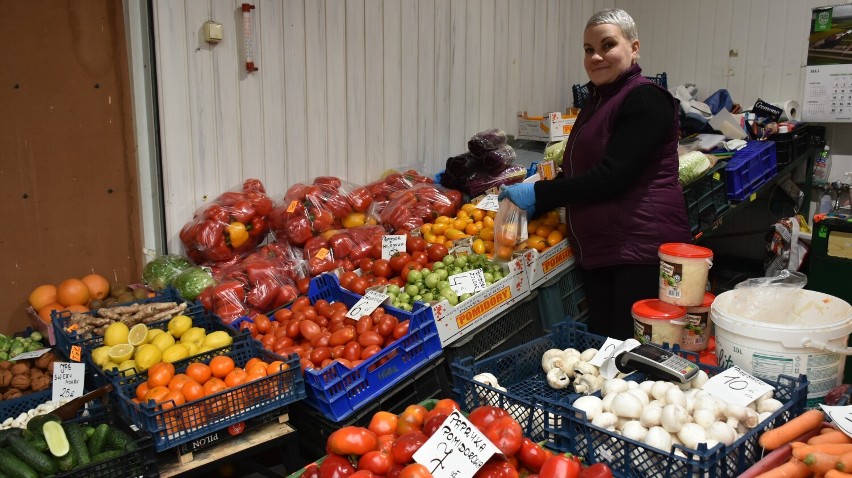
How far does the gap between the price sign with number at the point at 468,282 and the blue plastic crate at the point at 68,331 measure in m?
1.39

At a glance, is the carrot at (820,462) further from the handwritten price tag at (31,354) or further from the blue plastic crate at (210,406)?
the handwritten price tag at (31,354)

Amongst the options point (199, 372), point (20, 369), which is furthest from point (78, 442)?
point (20, 369)

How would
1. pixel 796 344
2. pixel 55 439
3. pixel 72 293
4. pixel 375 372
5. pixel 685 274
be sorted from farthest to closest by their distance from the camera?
1. pixel 72 293
2. pixel 375 372
3. pixel 685 274
4. pixel 55 439
5. pixel 796 344

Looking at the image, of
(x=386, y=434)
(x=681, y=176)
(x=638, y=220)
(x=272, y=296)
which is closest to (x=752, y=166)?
(x=681, y=176)

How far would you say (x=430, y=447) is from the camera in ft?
5.59

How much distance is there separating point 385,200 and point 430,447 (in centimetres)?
283

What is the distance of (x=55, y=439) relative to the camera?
226 centimetres

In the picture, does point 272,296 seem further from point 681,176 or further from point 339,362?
point 681,176

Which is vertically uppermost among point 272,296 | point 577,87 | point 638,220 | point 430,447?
point 577,87

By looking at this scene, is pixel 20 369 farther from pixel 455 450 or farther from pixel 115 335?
pixel 455 450

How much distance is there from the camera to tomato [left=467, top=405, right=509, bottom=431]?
5.93 feet

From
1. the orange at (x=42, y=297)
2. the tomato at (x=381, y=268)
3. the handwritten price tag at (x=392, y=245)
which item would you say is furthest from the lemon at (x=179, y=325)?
the handwritten price tag at (x=392, y=245)

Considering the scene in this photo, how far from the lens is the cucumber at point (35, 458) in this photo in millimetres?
2189

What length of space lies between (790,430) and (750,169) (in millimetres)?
3028
